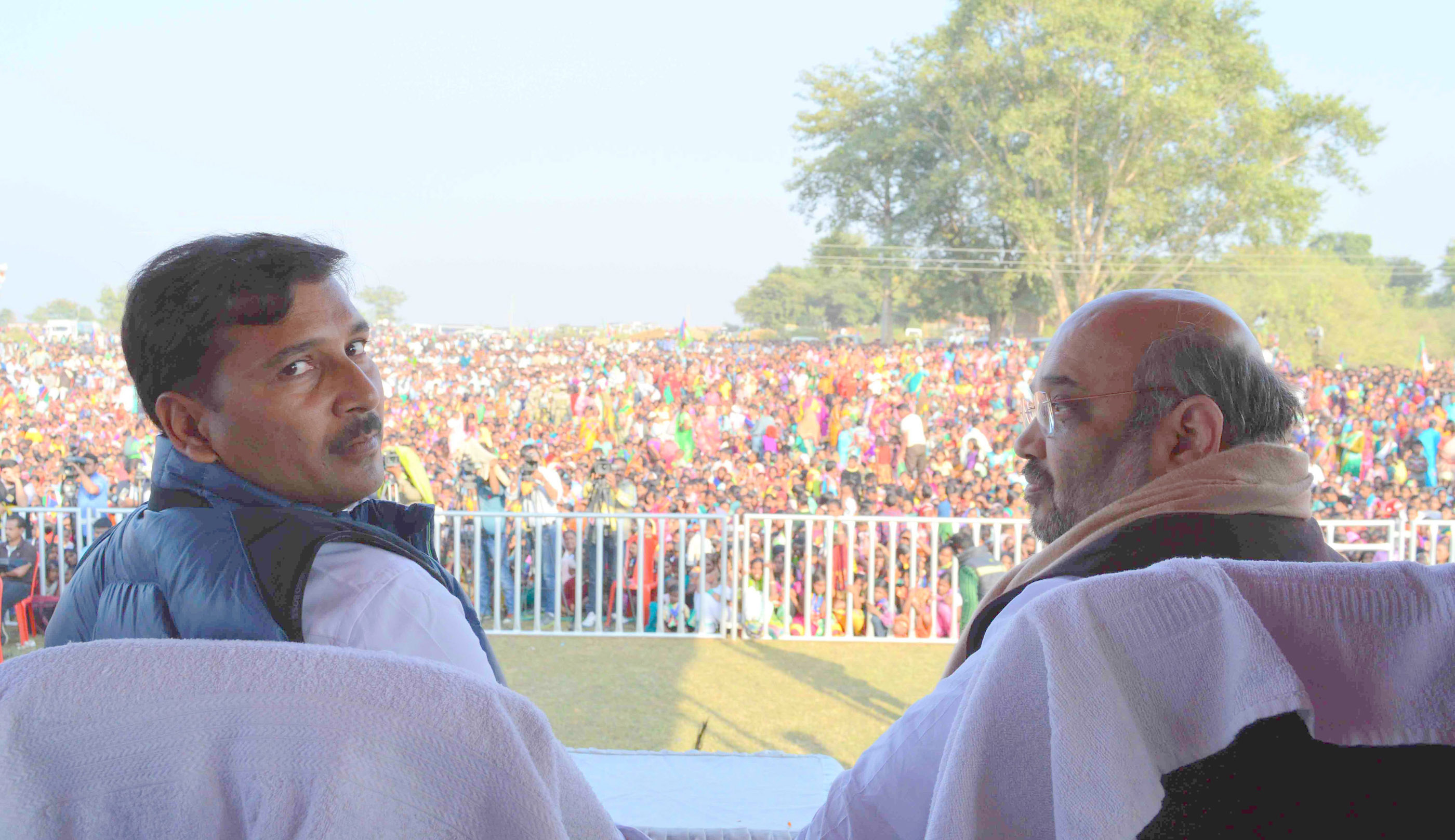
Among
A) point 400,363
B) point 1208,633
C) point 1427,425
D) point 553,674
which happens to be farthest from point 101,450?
point 1427,425

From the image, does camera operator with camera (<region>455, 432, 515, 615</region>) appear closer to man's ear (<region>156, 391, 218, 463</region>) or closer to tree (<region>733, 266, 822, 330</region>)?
man's ear (<region>156, 391, 218, 463</region>)

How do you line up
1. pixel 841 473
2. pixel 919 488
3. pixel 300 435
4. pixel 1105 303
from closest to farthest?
pixel 300 435
pixel 1105 303
pixel 919 488
pixel 841 473

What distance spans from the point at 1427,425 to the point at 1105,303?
15.7 metres

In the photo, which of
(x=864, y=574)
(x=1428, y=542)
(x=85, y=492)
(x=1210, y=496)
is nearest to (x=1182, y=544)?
Answer: (x=1210, y=496)

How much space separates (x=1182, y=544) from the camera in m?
1.12

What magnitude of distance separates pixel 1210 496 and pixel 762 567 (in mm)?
5718

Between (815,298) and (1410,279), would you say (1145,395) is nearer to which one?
(815,298)

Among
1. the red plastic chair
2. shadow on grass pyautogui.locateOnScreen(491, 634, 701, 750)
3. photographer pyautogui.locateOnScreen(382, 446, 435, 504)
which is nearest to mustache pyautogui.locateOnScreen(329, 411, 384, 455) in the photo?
shadow on grass pyautogui.locateOnScreen(491, 634, 701, 750)

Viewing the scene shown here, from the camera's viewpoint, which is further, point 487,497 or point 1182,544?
point 487,497

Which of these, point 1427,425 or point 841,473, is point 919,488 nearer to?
point 841,473

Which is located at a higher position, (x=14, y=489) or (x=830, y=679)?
(x=14, y=489)

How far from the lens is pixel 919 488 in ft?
34.0

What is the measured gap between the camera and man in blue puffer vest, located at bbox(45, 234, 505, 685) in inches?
34.9

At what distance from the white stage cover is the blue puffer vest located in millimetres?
698
